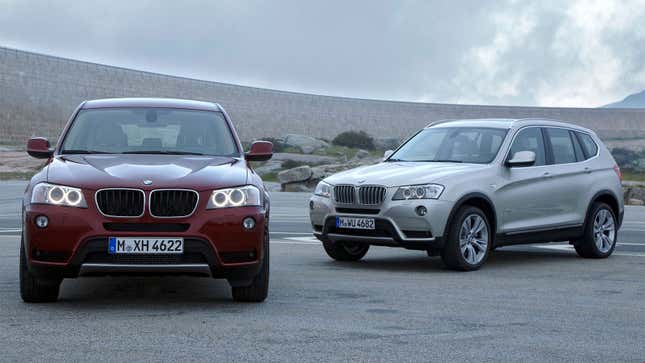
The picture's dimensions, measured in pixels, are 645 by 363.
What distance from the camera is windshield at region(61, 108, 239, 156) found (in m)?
9.38

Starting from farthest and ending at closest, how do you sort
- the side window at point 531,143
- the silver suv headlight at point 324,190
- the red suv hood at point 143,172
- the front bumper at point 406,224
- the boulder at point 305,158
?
the boulder at point 305,158 → the side window at point 531,143 → the silver suv headlight at point 324,190 → the front bumper at point 406,224 → the red suv hood at point 143,172

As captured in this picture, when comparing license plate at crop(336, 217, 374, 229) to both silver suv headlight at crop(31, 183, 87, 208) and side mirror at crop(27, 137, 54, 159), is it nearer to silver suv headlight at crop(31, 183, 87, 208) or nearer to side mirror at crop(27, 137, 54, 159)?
side mirror at crop(27, 137, 54, 159)

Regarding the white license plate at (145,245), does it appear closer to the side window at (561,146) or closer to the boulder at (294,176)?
the side window at (561,146)

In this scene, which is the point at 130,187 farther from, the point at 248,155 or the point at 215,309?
the point at 248,155

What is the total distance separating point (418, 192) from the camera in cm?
1129

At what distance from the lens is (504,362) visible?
6.38 m

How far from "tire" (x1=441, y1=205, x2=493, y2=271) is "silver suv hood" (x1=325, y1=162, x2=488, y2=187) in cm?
43

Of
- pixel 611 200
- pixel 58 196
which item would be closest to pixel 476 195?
pixel 611 200

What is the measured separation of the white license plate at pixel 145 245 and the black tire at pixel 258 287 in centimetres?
78

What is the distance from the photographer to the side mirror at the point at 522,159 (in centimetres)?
1214

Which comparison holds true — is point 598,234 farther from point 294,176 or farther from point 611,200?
point 294,176

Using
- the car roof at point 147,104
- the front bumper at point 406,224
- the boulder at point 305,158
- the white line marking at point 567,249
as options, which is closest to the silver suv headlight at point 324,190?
the front bumper at point 406,224

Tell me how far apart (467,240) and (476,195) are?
0.47 metres

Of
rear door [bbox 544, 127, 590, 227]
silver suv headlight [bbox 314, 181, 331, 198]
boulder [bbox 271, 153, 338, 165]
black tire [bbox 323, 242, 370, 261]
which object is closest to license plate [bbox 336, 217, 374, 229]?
silver suv headlight [bbox 314, 181, 331, 198]
